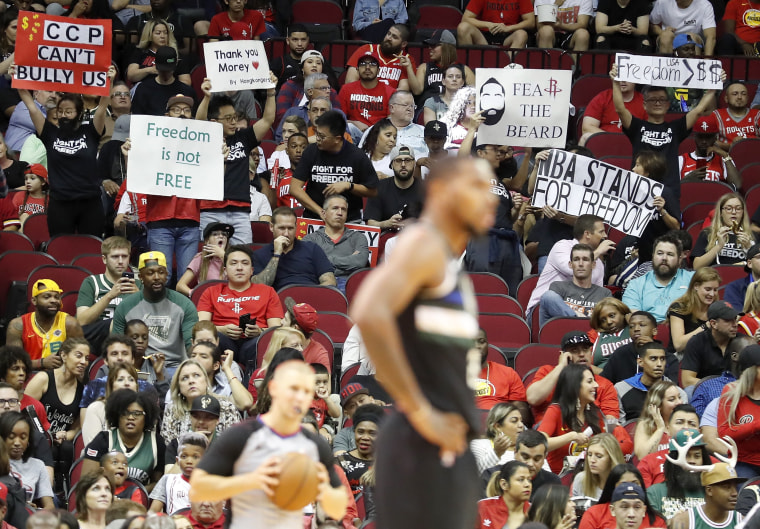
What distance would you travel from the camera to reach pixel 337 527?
6.73m

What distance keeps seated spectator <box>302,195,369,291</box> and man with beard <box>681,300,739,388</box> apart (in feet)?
10.4

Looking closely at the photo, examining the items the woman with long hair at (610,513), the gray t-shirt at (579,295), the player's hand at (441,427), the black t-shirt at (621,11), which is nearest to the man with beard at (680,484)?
the woman with long hair at (610,513)

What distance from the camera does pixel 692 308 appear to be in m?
10.6

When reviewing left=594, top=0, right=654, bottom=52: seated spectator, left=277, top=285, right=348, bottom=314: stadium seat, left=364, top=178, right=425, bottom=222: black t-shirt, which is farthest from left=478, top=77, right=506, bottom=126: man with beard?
left=594, top=0, right=654, bottom=52: seated spectator

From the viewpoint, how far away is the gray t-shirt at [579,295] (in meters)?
11.1

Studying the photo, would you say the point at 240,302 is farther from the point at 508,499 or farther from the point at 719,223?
the point at 719,223

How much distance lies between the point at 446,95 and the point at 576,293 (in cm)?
359

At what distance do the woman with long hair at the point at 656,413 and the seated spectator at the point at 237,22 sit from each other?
7878 millimetres

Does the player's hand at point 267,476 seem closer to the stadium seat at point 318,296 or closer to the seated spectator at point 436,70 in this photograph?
the stadium seat at point 318,296

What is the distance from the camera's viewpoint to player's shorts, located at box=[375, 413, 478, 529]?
360 cm

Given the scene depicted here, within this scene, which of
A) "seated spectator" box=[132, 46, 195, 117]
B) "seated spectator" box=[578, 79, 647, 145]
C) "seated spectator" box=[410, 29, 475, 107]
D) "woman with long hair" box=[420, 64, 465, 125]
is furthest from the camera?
"seated spectator" box=[410, 29, 475, 107]

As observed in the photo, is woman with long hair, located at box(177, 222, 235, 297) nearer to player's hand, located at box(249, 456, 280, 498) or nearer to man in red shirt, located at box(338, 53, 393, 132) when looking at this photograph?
man in red shirt, located at box(338, 53, 393, 132)

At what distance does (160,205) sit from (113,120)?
2.54 metres

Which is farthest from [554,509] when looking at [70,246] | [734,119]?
[734,119]
